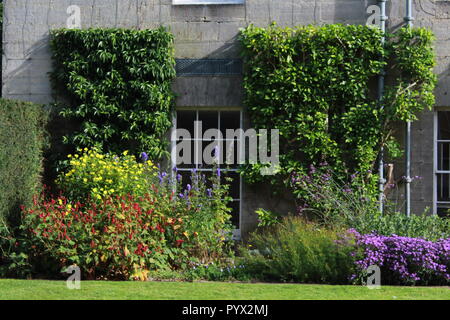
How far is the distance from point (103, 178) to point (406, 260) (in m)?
4.19

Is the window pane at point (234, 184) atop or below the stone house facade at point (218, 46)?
below

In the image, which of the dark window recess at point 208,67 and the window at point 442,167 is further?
the dark window recess at point 208,67

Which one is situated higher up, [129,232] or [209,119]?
[209,119]

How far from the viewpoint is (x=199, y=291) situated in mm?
6441

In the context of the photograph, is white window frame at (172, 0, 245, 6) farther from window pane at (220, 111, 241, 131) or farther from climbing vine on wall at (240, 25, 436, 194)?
window pane at (220, 111, 241, 131)

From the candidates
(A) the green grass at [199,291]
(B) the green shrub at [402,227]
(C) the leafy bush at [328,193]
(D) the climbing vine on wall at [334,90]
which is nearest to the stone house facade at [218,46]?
(D) the climbing vine on wall at [334,90]

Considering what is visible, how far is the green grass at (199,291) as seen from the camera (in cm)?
610

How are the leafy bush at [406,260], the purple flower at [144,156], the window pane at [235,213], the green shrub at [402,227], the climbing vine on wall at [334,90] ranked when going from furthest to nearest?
the window pane at [235,213]
the climbing vine on wall at [334,90]
the purple flower at [144,156]
the green shrub at [402,227]
the leafy bush at [406,260]

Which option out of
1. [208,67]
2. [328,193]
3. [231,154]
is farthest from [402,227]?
[208,67]

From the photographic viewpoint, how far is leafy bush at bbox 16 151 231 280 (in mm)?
7238

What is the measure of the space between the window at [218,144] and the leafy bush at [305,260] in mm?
2058

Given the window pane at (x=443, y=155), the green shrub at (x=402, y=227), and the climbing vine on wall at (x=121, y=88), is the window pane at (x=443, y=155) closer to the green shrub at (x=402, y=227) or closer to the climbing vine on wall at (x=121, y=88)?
the green shrub at (x=402, y=227)

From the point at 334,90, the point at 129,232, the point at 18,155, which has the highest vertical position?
the point at 334,90

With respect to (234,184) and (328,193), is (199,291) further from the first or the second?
(234,184)
